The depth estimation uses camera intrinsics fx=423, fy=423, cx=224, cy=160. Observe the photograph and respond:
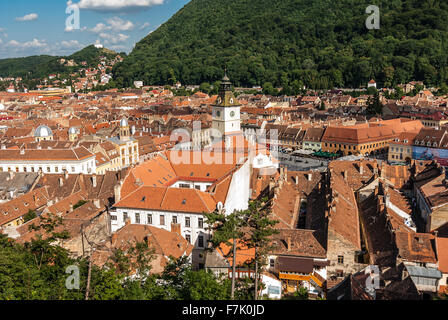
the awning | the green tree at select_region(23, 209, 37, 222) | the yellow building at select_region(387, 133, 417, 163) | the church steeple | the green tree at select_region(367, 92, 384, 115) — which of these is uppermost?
the church steeple

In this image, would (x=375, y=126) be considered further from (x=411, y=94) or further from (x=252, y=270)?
(x=411, y=94)

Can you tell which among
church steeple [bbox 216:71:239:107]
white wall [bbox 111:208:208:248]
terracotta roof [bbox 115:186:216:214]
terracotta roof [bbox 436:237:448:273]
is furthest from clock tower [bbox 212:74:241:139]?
terracotta roof [bbox 436:237:448:273]

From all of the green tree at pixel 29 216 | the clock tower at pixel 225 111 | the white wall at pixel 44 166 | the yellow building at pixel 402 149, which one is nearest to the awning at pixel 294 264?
the green tree at pixel 29 216

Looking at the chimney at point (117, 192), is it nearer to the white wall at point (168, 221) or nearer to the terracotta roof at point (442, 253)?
the white wall at point (168, 221)

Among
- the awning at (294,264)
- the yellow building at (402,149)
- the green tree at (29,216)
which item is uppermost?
the yellow building at (402,149)

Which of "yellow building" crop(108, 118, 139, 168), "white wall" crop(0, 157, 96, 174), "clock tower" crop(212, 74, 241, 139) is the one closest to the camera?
"white wall" crop(0, 157, 96, 174)

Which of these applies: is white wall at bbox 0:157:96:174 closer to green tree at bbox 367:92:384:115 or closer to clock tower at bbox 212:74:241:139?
clock tower at bbox 212:74:241:139

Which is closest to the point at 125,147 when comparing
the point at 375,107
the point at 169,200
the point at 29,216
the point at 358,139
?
the point at 29,216

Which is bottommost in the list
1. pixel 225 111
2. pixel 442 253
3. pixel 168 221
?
pixel 442 253

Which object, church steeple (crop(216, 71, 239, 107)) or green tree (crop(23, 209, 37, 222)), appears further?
church steeple (crop(216, 71, 239, 107))

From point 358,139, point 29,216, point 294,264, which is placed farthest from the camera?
point 358,139

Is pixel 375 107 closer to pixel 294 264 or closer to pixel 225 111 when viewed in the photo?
pixel 225 111
